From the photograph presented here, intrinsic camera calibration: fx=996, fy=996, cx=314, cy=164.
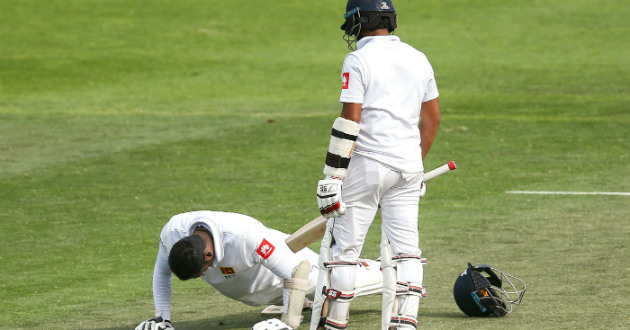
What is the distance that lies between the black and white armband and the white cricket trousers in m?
0.20

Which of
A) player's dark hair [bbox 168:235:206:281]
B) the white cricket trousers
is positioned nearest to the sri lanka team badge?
player's dark hair [bbox 168:235:206:281]

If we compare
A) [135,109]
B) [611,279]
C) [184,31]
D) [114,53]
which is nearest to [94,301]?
[611,279]

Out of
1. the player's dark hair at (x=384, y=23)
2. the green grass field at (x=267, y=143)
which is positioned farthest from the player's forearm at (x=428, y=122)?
the green grass field at (x=267, y=143)

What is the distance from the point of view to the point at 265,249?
682 centimetres

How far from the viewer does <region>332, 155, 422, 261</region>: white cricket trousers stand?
20.5ft

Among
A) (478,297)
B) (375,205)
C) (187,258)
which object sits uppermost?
(375,205)

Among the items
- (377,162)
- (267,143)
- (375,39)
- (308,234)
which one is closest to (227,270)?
(308,234)

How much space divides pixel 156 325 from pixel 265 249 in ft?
2.95

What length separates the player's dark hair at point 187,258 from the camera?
6.22 m

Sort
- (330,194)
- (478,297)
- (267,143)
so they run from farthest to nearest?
(267,143) → (478,297) → (330,194)

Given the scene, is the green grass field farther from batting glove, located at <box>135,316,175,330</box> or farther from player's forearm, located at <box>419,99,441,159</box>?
player's forearm, located at <box>419,99,441,159</box>

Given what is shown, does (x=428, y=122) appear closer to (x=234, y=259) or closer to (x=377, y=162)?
(x=377, y=162)

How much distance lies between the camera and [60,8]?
97.9 feet

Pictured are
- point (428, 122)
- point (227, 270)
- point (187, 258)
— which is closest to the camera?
point (187, 258)
